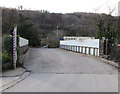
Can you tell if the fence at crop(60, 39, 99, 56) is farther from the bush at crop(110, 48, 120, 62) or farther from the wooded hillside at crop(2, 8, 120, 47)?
the bush at crop(110, 48, 120, 62)

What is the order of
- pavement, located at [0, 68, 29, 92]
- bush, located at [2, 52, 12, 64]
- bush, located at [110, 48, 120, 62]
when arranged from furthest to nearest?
1. bush, located at [110, 48, 120, 62]
2. bush, located at [2, 52, 12, 64]
3. pavement, located at [0, 68, 29, 92]

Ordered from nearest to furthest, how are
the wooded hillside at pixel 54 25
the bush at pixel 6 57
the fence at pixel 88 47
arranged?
the bush at pixel 6 57 → the fence at pixel 88 47 → the wooded hillside at pixel 54 25

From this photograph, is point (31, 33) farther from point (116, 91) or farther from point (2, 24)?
point (116, 91)

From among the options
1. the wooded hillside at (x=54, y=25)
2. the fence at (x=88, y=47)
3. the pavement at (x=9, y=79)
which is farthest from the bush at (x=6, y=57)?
the fence at (x=88, y=47)

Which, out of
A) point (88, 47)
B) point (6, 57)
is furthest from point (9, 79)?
point (88, 47)

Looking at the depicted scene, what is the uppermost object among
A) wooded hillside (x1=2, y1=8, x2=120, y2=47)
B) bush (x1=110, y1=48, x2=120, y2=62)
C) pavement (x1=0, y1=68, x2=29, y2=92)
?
wooded hillside (x1=2, y1=8, x2=120, y2=47)

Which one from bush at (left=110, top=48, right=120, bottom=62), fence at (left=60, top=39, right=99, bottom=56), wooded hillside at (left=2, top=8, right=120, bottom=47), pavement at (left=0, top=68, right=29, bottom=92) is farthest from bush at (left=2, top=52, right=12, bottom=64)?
fence at (left=60, top=39, right=99, bottom=56)

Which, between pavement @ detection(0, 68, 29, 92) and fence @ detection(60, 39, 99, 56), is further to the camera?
fence @ detection(60, 39, 99, 56)

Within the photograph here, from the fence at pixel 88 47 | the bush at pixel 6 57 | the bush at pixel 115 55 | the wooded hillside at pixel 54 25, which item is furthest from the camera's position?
the wooded hillside at pixel 54 25

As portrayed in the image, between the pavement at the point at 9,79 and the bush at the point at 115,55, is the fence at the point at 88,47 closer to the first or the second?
the bush at the point at 115,55

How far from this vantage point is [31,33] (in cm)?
4372

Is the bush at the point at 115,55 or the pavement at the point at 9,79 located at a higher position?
the bush at the point at 115,55

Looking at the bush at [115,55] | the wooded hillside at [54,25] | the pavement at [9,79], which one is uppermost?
the wooded hillside at [54,25]

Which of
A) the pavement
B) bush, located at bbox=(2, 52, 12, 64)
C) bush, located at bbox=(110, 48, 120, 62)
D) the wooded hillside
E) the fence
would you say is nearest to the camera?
the pavement
